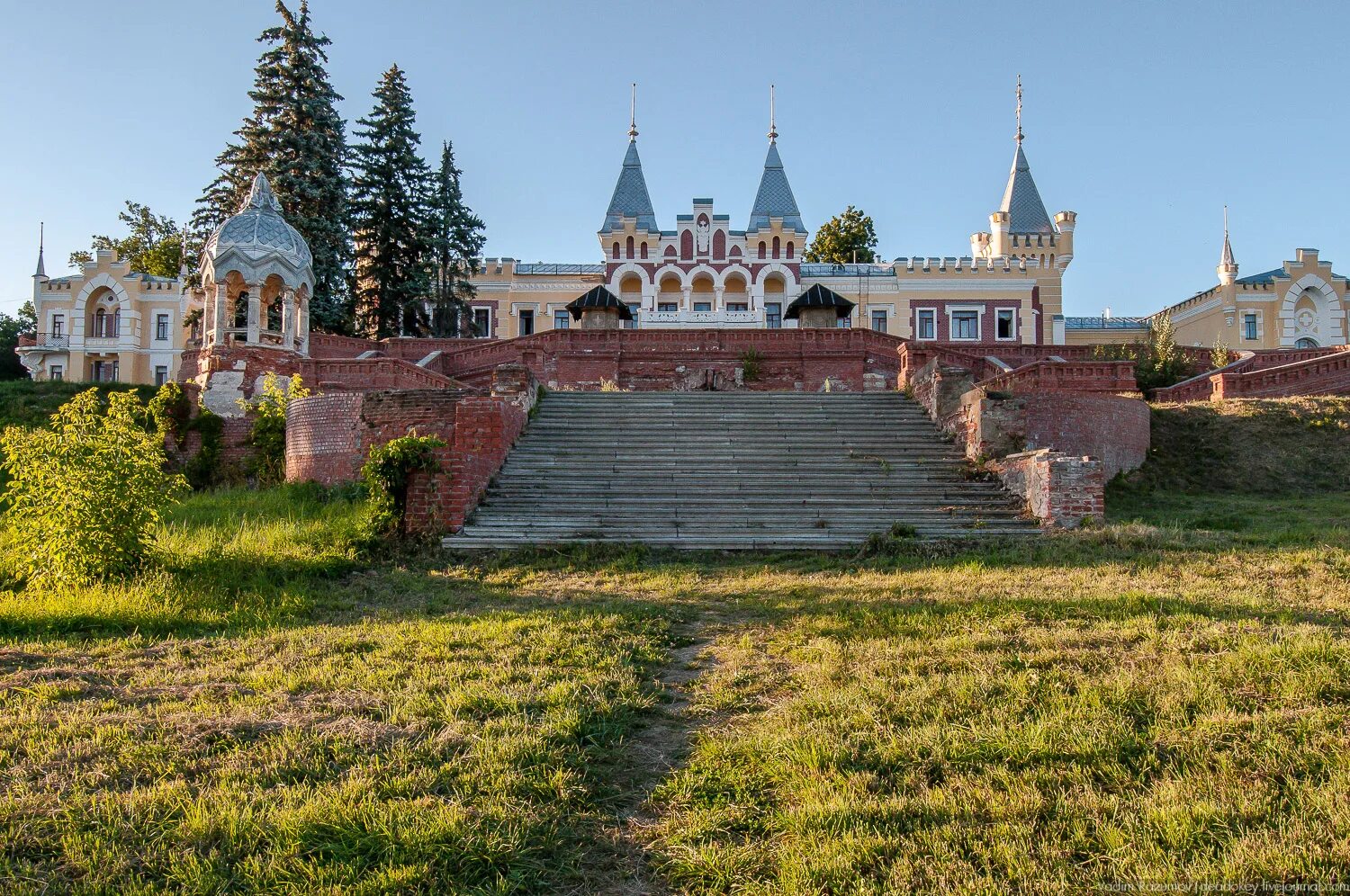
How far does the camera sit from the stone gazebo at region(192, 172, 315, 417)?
21562mm

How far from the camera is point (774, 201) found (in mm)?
51125

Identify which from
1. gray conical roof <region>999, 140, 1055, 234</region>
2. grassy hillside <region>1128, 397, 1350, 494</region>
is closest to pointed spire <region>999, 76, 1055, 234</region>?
gray conical roof <region>999, 140, 1055, 234</region>

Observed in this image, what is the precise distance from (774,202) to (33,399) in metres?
38.5

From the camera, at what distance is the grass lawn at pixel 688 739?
345 centimetres

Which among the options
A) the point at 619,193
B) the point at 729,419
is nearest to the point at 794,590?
the point at 729,419

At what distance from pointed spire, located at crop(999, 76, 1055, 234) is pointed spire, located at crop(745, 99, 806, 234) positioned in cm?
1450

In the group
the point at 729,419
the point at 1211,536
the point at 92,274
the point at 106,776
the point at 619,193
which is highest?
the point at 619,193

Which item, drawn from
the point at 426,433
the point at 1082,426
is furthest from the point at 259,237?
the point at 1082,426

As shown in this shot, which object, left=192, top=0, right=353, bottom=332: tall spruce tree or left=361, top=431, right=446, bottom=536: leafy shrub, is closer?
left=361, top=431, right=446, bottom=536: leafy shrub

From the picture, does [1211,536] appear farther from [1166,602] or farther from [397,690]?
[397,690]

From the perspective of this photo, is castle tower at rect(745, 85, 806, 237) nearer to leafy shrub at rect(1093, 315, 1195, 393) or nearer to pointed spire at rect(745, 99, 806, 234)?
pointed spire at rect(745, 99, 806, 234)

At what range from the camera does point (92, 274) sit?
168 ft

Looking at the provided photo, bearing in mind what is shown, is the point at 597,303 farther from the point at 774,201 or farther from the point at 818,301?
the point at 774,201

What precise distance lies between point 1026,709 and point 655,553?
7.03 metres
